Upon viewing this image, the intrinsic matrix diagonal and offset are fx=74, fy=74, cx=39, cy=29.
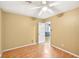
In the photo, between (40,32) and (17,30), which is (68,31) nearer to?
(40,32)

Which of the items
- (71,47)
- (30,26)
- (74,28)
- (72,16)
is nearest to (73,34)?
(74,28)

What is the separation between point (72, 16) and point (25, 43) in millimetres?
3431

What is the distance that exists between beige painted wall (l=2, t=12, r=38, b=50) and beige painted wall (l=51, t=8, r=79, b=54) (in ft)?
5.92

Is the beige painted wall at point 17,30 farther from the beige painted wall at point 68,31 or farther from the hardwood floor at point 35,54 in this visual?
the beige painted wall at point 68,31

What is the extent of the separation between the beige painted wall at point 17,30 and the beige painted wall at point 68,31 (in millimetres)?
1805

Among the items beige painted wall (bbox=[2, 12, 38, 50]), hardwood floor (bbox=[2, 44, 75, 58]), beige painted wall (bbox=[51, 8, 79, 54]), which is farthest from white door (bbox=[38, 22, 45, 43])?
hardwood floor (bbox=[2, 44, 75, 58])

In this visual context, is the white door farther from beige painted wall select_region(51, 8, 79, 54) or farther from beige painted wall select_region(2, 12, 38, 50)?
beige painted wall select_region(51, 8, 79, 54)

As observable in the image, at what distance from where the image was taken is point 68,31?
148 inches

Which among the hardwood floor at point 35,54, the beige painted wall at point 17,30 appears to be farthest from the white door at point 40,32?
the hardwood floor at point 35,54

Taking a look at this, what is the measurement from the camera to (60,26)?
4395 mm

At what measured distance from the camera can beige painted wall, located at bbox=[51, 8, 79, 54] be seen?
3343 millimetres

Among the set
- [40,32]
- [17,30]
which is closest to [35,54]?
[17,30]

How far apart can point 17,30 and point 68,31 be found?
2989 millimetres

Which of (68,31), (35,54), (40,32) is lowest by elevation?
(35,54)
